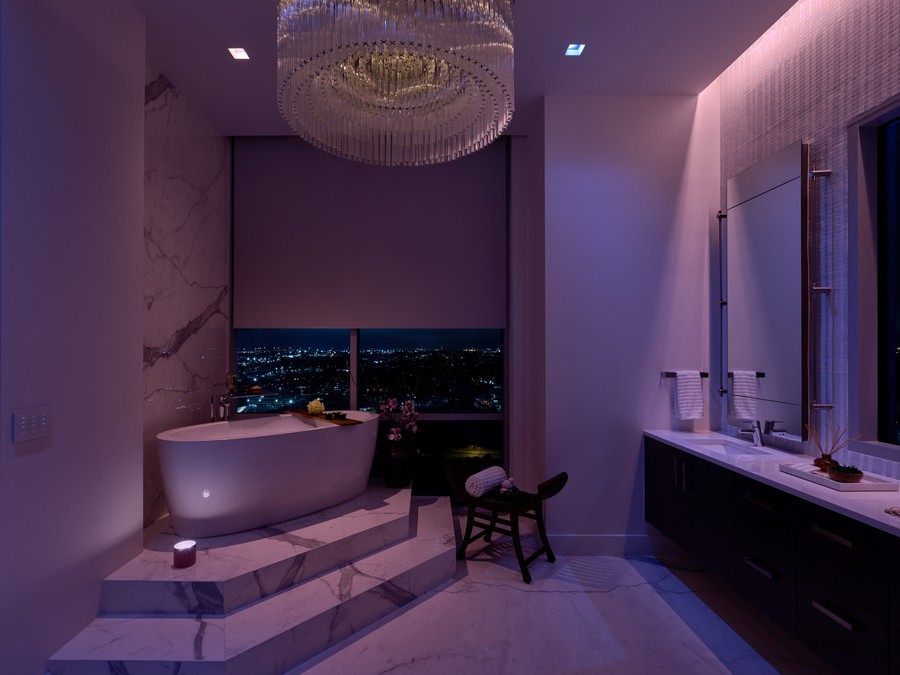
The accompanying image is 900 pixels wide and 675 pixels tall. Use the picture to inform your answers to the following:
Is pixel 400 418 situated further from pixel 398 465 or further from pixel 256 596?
pixel 256 596

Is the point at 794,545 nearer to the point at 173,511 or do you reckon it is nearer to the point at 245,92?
the point at 173,511

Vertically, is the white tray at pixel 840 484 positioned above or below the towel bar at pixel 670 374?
below

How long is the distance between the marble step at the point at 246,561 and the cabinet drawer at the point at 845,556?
211 cm

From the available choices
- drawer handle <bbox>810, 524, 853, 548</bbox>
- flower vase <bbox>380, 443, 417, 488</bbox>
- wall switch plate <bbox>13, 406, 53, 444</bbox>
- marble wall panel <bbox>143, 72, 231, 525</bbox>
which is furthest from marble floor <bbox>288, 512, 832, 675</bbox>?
marble wall panel <bbox>143, 72, 231, 525</bbox>

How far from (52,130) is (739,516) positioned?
348 centimetres

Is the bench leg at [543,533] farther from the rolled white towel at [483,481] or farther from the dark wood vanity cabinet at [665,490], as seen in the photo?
the dark wood vanity cabinet at [665,490]

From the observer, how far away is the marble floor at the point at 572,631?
6.91 feet

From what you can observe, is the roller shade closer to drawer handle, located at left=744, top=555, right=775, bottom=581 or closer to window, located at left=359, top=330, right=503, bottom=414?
window, located at left=359, top=330, right=503, bottom=414

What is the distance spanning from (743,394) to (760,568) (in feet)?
3.88

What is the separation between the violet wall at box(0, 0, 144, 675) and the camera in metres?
1.74

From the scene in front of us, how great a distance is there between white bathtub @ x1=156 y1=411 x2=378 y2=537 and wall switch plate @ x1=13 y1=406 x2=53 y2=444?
2.67 feet

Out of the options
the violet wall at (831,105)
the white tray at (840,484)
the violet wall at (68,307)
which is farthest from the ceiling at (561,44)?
the white tray at (840,484)

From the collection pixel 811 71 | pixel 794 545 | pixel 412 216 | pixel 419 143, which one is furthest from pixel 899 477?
pixel 412 216

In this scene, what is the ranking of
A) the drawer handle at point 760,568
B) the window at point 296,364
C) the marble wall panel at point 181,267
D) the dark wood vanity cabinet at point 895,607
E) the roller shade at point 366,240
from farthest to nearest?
the window at point 296,364 < the roller shade at point 366,240 < the marble wall panel at point 181,267 < the drawer handle at point 760,568 < the dark wood vanity cabinet at point 895,607
